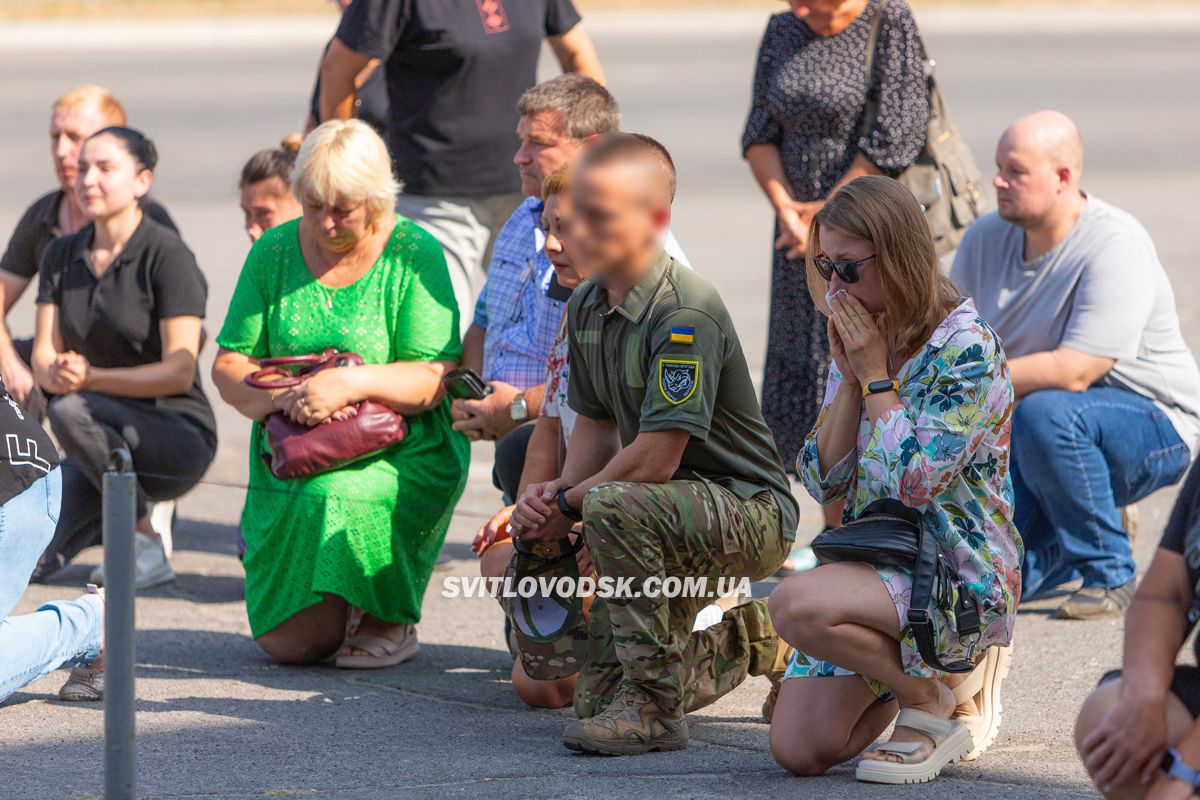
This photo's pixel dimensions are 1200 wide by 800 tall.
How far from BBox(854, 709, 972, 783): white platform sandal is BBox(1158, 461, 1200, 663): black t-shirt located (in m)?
0.63

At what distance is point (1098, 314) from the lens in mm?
4754

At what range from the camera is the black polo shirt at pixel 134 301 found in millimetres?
5199

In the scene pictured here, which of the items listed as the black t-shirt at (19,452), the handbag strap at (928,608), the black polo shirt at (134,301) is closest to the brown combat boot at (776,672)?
the handbag strap at (928,608)

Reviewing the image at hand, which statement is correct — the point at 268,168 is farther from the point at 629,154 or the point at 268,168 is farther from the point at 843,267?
the point at 843,267

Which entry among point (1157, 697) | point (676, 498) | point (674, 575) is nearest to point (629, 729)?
point (674, 575)

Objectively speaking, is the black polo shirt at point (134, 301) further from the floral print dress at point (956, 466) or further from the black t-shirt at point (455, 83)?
the floral print dress at point (956, 466)

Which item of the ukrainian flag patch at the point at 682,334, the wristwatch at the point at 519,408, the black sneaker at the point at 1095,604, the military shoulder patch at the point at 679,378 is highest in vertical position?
the ukrainian flag patch at the point at 682,334

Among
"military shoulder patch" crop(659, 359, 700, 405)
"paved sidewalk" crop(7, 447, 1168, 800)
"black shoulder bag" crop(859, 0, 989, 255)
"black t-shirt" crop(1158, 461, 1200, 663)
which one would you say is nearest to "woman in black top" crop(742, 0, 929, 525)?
"black shoulder bag" crop(859, 0, 989, 255)

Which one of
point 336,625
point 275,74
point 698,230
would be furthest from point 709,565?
point 275,74

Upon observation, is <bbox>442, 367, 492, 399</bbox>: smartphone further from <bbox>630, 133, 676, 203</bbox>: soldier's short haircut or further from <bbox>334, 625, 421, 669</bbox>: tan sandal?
<bbox>630, 133, 676, 203</bbox>: soldier's short haircut

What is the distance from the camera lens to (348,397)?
14.6ft

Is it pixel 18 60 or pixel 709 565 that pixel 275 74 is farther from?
pixel 709 565

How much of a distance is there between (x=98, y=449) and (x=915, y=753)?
2.87 meters

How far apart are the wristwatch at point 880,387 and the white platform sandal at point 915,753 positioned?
67 cm
